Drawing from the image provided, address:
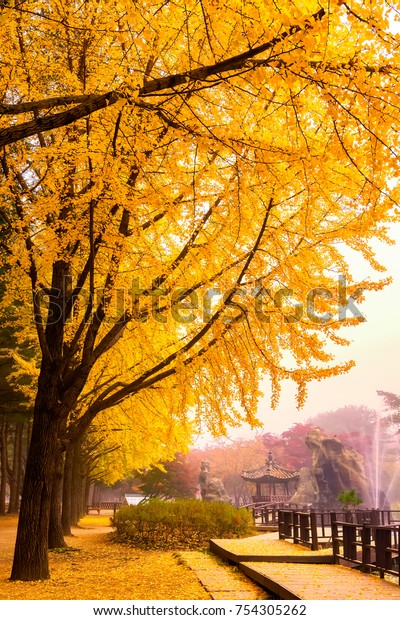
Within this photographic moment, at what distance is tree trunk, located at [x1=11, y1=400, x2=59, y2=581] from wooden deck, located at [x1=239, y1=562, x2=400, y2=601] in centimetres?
325

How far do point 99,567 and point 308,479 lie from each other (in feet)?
113

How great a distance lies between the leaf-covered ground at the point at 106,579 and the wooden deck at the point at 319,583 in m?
0.90

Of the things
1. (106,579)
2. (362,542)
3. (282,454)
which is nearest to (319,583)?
(362,542)

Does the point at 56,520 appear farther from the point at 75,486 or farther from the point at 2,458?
the point at 2,458

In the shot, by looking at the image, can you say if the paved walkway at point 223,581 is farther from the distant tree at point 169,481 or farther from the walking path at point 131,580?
the distant tree at point 169,481

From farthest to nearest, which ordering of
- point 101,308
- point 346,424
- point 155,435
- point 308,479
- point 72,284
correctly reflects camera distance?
point 346,424
point 308,479
point 155,435
point 72,284
point 101,308

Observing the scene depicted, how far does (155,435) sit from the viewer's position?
16.5m

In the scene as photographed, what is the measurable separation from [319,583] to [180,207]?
524 cm

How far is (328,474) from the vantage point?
45.4m

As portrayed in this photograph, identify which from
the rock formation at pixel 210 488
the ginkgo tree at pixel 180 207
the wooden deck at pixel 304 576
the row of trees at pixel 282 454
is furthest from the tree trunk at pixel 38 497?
the row of trees at pixel 282 454

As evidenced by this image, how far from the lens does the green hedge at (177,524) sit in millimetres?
19375

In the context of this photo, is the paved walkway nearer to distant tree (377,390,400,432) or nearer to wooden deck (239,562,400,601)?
wooden deck (239,562,400,601)
